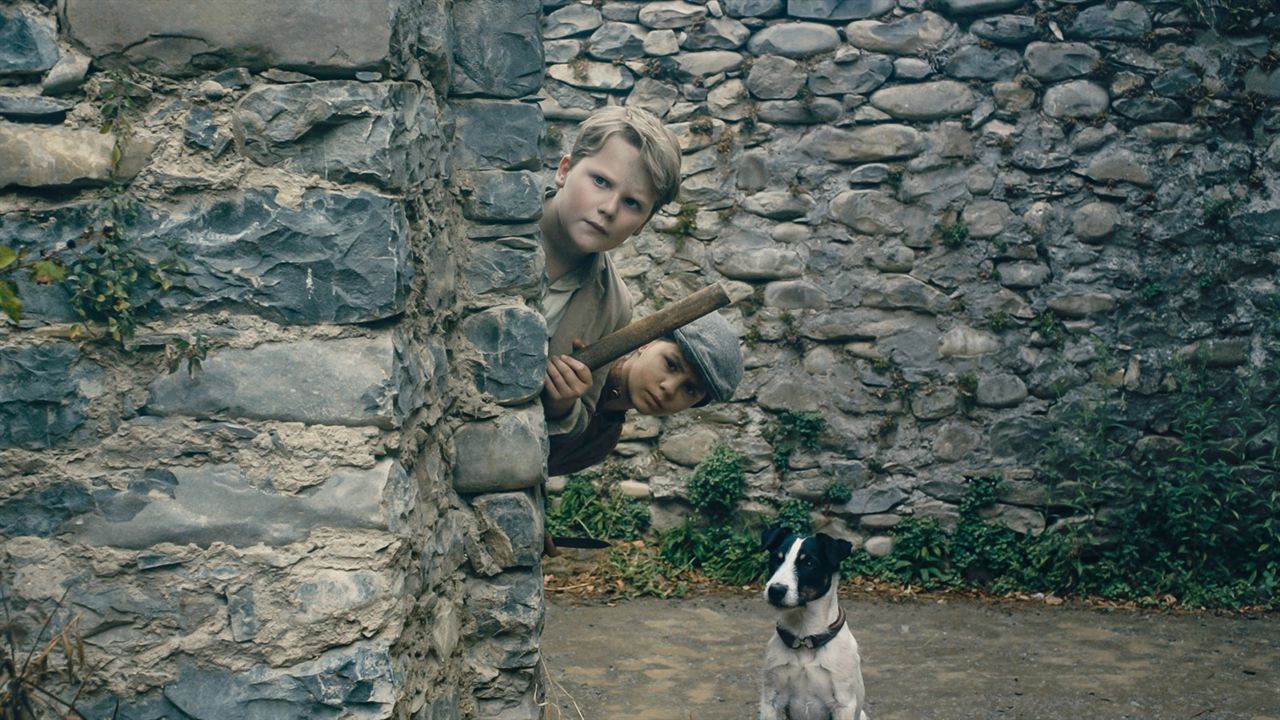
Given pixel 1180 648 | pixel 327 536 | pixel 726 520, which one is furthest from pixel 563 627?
pixel 327 536

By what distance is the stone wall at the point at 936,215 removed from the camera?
19.4ft

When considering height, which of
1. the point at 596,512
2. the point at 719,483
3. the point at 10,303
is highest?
the point at 10,303

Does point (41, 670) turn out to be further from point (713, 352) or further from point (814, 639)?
point (814, 639)

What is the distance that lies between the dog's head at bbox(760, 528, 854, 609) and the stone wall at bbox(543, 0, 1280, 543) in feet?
9.25

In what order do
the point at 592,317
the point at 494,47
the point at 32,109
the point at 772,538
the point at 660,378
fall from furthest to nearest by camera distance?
the point at 772,538
the point at 660,378
the point at 592,317
the point at 494,47
the point at 32,109

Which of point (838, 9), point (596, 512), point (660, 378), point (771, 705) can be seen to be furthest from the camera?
point (596, 512)

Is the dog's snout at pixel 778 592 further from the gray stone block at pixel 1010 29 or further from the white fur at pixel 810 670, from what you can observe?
the gray stone block at pixel 1010 29

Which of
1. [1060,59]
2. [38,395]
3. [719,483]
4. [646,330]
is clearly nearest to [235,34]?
[38,395]

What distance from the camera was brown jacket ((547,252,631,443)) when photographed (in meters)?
2.79

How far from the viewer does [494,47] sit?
2.35 m

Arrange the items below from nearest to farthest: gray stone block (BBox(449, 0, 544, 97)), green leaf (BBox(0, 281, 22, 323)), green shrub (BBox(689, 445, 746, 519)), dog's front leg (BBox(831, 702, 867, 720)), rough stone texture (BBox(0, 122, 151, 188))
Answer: green leaf (BBox(0, 281, 22, 323))
rough stone texture (BBox(0, 122, 151, 188))
gray stone block (BBox(449, 0, 544, 97))
dog's front leg (BBox(831, 702, 867, 720))
green shrub (BBox(689, 445, 746, 519))

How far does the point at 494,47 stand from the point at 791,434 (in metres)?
4.18

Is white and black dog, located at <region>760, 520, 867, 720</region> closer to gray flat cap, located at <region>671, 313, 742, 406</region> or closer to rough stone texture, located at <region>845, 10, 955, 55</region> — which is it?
gray flat cap, located at <region>671, 313, 742, 406</region>

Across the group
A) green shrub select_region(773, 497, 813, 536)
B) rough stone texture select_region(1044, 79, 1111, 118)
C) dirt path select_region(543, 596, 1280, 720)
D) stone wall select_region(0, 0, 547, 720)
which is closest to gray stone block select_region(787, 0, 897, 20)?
rough stone texture select_region(1044, 79, 1111, 118)
